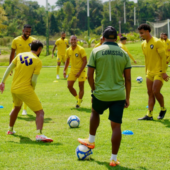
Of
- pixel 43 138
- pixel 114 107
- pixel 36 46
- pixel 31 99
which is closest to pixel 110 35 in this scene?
pixel 114 107

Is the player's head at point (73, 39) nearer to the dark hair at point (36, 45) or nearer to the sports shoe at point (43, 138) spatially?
the dark hair at point (36, 45)

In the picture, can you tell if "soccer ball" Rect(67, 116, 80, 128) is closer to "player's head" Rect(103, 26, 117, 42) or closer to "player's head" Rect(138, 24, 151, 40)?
"player's head" Rect(138, 24, 151, 40)

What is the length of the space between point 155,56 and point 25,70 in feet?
11.0

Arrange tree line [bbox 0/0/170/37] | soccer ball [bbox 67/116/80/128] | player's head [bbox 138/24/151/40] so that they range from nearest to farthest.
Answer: soccer ball [bbox 67/116/80/128] → player's head [bbox 138/24/151/40] → tree line [bbox 0/0/170/37]

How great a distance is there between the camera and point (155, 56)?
25.7 feet

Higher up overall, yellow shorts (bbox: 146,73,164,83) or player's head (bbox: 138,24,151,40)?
player's head (bbox: 138,24,151,40)

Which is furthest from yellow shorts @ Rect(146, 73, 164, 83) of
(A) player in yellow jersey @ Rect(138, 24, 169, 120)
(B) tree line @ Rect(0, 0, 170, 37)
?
(B) tree line @ Rect(0, 0, 170, 37)

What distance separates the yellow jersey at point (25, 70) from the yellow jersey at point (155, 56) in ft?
9.89

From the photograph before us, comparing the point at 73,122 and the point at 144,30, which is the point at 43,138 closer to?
the point at 73,122

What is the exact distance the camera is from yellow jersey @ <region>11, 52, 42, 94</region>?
606 centimetres

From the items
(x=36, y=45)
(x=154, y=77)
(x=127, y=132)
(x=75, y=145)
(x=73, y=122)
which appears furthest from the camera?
(x=154, y=77)

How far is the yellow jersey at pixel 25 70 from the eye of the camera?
6062 millimetres

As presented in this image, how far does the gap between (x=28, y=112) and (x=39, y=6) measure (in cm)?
11037

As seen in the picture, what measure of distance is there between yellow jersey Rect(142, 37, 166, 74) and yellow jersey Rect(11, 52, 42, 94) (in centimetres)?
302
